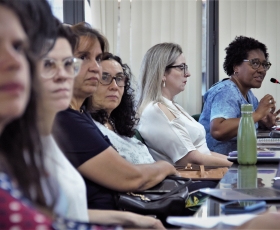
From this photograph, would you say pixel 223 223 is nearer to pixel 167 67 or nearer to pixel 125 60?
pixel 167 67

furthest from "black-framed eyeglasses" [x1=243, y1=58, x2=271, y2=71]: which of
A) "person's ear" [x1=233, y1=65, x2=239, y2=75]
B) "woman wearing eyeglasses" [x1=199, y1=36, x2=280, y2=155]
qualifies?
"person's ear" [x1=233, y1=65, x2=239, y2=75]

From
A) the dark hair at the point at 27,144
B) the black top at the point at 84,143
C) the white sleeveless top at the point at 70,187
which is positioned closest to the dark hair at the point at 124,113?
the black top at the point at 84,143

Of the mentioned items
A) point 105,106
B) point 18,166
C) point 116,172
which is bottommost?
point 116,172

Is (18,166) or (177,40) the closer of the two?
(18,166)

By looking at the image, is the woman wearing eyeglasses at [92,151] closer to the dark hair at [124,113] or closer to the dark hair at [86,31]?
the dark hair at [86,31]

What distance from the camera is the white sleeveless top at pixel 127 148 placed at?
8.18 feet

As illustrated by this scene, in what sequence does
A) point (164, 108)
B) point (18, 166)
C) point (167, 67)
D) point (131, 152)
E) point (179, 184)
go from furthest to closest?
1. point (167, 67)
2. point (164, 108)
3. point (131, 152)
4. point (179, 184)
5. point (18, 166)

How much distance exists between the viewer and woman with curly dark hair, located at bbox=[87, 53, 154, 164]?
251 cm

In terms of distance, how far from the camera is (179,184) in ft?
7.37

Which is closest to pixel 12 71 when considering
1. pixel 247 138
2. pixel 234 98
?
pixel 247 138

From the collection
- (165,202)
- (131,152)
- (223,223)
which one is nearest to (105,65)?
(131,152)

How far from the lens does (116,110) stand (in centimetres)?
275

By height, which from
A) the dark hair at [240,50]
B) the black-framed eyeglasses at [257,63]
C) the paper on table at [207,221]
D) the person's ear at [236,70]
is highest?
the dark hair at [240,50]

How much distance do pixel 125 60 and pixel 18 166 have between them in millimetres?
4441
